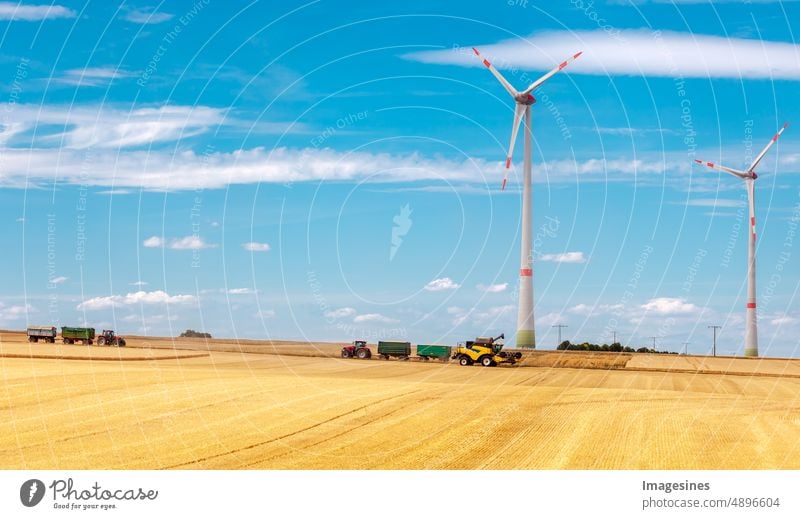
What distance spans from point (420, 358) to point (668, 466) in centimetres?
9566

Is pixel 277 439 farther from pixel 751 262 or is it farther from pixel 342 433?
pixel 751 262

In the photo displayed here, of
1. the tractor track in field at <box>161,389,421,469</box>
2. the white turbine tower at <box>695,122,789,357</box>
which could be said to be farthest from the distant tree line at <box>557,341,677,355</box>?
the tractor track in field at <box>161,389,421,469</box>

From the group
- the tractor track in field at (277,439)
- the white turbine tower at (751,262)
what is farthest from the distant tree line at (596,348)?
the tractor track in field at (277,439)

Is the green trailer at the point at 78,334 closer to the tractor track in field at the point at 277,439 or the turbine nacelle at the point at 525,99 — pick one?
the turbine nacelle at the point at 525,99

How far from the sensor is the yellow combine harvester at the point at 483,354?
356 feet

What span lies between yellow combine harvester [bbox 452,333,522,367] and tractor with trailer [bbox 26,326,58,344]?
81.0m

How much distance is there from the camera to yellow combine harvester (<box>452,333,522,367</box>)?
10844 cm
